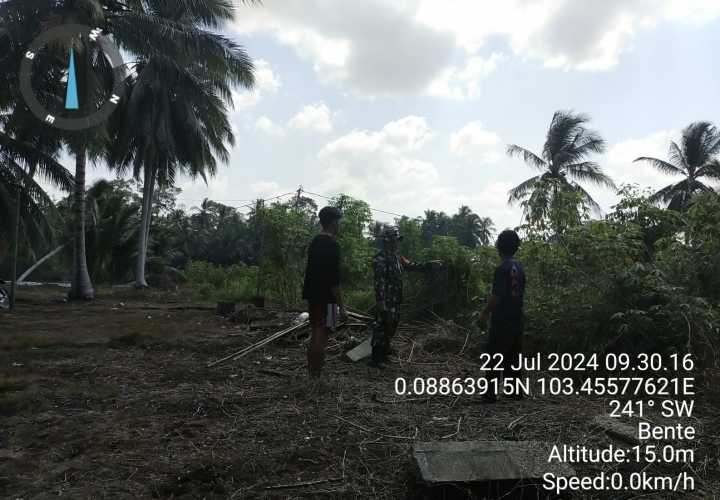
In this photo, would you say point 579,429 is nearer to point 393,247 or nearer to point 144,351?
point 393,247

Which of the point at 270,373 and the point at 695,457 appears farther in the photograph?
the point at 270,373

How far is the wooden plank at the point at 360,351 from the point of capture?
604cm

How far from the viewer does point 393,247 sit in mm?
5691

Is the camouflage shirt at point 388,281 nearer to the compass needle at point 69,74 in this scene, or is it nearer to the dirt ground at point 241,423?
the dirt ground at point 241,423

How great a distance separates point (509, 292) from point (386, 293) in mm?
1552

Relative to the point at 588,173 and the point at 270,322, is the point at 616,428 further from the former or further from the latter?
the point at 588,173

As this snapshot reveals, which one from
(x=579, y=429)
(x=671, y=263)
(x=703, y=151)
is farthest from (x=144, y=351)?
(x=703, y=151)

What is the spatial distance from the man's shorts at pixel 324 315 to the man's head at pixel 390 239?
3.94ft

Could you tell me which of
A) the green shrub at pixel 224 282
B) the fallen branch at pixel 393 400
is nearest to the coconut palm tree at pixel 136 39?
the green shrub at pixel 224 282

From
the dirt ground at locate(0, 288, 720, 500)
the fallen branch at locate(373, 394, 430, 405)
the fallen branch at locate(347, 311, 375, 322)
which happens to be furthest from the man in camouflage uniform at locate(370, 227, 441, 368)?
the fallen branch at locate(347, 311, 375, 322)

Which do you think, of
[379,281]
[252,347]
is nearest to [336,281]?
[379,281]

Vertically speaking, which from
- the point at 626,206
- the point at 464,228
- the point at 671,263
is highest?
the point at 464,228

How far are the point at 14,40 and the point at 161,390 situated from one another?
41.5 feet

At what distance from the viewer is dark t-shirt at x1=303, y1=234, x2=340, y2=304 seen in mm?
4723
